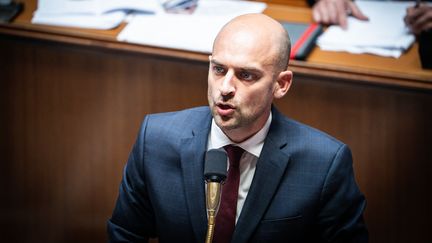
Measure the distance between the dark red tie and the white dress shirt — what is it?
0.02m

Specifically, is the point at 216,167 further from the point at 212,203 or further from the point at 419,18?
the point at 419,18

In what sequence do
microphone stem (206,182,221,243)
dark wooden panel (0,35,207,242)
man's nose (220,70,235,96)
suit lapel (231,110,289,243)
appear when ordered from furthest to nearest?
1. dark wooden panel (0,35,207,242)
2. suit lapel (231,110,289,243)
3. man's nose (220,70,235,96)
4. microphone stem (206,182,221,243)

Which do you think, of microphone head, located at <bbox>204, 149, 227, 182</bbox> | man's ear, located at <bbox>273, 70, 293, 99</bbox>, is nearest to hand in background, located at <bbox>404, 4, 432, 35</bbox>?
man's ear, located at <bbox>273, 70, 293, 99</bbox>

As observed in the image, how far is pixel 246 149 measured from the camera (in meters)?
1.63

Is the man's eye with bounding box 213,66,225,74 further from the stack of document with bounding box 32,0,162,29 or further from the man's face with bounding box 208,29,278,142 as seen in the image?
the stack of document with bounding box 32,0,162,29

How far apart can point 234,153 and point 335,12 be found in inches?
38.4

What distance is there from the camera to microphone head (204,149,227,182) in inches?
52.9

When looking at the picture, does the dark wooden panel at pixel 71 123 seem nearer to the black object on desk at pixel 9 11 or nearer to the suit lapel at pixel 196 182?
the black object on desk at pixel 9 11

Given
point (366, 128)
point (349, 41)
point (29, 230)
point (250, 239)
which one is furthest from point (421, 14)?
point (29, 230)

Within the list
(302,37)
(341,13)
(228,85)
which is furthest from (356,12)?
(228,85)

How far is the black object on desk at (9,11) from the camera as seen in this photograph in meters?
2.44

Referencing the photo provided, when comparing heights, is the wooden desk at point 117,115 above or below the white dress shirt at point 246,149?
below

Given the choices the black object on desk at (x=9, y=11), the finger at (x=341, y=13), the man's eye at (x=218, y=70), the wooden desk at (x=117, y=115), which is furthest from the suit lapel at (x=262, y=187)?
the black object on desk at (x=9, y=11)

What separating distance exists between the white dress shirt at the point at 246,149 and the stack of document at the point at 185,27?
0.61 metres
